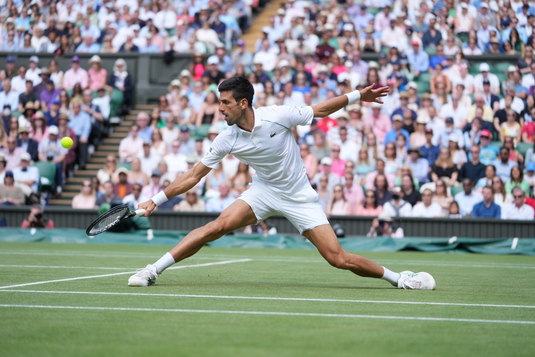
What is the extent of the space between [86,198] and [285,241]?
480 centimetres

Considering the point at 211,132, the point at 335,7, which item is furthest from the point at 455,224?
the point at 335,7

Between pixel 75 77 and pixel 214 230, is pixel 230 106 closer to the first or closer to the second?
pixel 214 230

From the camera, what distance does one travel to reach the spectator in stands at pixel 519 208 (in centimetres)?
1733

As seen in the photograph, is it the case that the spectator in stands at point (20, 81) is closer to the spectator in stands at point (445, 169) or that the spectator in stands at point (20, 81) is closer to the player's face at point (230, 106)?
the spectator in stands at point (445, 169)

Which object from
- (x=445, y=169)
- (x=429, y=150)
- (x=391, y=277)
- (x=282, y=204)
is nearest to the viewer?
(x=391, y=277)

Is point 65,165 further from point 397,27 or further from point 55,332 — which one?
point 55,332

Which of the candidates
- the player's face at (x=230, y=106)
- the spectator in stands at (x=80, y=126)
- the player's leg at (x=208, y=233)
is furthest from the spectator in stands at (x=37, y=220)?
the player's face at (x=230, y=106)

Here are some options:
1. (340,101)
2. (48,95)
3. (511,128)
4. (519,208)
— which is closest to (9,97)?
(48,95)

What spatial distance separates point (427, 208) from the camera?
57.8 feet

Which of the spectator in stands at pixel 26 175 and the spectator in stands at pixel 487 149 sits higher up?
the spectator in stands at pixel 487 149

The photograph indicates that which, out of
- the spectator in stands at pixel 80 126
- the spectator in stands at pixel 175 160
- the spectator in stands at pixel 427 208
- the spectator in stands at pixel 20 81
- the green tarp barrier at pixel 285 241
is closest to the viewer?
the green tarp barrier at pixel 285 241

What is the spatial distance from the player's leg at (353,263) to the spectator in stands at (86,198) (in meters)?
11.4

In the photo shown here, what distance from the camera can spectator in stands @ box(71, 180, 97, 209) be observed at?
19812mm

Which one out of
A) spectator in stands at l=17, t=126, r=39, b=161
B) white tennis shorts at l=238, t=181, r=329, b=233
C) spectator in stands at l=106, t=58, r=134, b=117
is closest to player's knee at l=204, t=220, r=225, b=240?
white tennis shorts at l=238, t=181, r=329, b=233
